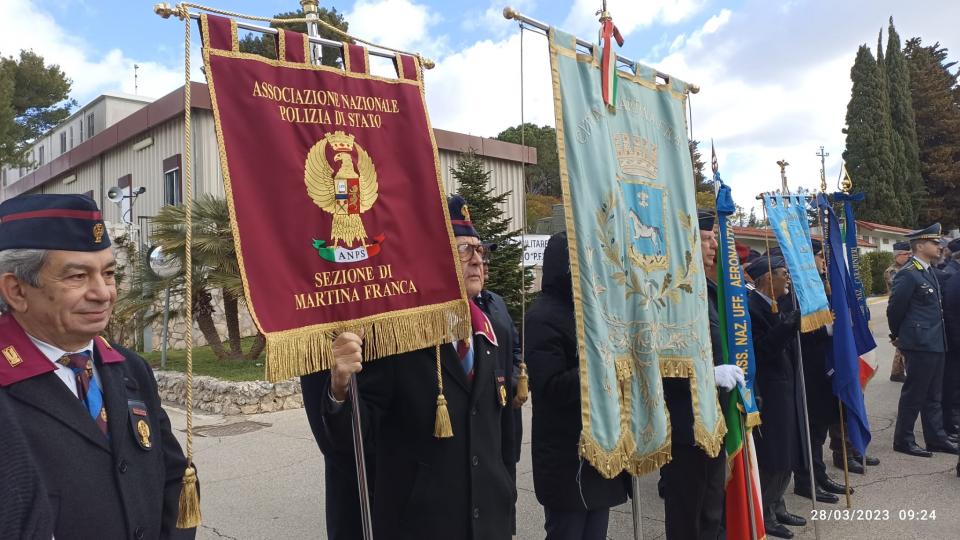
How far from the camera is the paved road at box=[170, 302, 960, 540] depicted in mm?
4535

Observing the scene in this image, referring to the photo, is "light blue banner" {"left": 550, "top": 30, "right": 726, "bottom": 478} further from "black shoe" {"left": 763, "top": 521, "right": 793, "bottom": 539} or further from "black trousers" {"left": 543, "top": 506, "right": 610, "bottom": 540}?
"black shoe" {"left": 763, "top": 521, "right": 793, "bottom": 539}

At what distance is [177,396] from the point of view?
31.1 feet

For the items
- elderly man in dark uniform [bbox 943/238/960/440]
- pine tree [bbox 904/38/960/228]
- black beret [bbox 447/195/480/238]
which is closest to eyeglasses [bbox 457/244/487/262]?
black beret [bbox 447/195/480/238]

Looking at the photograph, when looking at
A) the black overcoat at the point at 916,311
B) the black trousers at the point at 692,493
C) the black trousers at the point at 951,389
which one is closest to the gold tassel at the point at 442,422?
the black trousers at the point at 692,493

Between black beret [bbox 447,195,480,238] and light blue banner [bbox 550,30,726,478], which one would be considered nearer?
light blue banner [bbox 550,30,726,478]

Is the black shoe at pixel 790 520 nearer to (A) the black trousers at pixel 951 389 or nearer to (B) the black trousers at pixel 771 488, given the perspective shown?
(B) the black trousers at pixel 771 488

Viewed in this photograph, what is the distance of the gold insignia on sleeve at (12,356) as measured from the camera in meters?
1.64

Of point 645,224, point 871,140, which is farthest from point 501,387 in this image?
point 871,140

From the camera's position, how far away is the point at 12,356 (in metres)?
1.65

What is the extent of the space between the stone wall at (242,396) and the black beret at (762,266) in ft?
20.7

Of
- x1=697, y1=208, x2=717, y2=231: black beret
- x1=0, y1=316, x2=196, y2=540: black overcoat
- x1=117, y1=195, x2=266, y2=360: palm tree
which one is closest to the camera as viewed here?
x1=0, y1=316, x2=196, y2=540: black overcoat

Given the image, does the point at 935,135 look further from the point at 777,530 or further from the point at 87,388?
the point at 87,388

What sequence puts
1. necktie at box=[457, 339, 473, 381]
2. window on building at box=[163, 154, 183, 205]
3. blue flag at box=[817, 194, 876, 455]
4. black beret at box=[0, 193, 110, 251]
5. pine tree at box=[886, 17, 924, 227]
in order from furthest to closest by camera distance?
1. pine tree at box=[886, 17, 924, 227]
2. window on building at box=[163, 154, 183, 205]
3. blue flag at box=[817, 194, 876, 455]
4. necktie at box=[457, 339, 473, 381]
5. black beret at box=[0, 193, 110, 251]

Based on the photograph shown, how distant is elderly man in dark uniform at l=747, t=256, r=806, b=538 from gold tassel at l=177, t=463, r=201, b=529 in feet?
11.6
